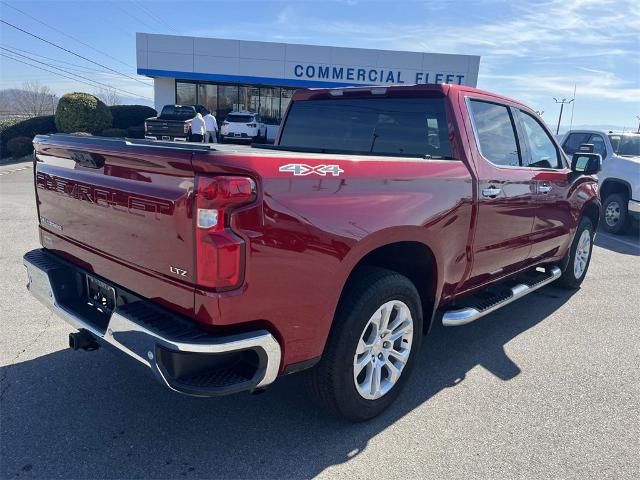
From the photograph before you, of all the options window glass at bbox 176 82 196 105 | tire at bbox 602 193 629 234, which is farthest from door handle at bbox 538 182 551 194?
window glass at bbox 176 82 196 105

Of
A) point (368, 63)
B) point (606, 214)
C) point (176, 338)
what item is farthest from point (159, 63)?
point (176, 338)

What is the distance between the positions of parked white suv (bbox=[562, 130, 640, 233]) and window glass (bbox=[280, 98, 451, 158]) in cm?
719

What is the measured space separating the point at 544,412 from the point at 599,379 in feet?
2.66

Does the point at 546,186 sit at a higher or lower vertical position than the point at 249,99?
lower

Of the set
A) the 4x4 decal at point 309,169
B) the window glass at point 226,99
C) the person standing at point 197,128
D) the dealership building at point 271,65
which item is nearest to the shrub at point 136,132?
the dealership building at point 271,65

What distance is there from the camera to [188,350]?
2.02 meters

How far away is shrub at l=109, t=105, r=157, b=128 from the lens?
2400cm

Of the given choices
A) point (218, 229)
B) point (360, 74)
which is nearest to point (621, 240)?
point (218, 229)

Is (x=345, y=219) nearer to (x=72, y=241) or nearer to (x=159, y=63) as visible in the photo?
(x=72, y=241)

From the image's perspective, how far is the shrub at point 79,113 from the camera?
20094 millimetres

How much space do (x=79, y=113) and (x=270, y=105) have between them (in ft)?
36.6

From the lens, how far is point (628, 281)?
6340mm

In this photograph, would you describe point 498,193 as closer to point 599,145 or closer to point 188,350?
point 188,350

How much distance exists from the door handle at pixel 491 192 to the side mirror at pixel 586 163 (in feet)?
5.49
